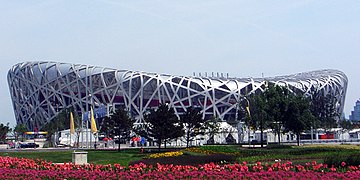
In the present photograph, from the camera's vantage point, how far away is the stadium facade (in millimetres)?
111812

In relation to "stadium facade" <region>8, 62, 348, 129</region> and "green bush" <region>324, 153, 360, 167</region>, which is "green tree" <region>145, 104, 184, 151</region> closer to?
"green bush" <region>324, 153, 360, 167</region>

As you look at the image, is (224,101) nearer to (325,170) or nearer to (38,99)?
(38,99)

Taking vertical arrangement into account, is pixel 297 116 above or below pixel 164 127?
above

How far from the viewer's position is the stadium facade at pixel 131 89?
367 feet

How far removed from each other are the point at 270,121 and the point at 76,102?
7364 centimetres

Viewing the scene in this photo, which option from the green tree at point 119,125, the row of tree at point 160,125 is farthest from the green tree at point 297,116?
the green tree at point 119,125

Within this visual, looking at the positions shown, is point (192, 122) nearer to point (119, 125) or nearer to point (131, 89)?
point (119, 125)

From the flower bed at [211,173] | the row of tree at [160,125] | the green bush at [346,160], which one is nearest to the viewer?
the flower bed at [211,173]

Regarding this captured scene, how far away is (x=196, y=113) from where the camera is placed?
189 ft

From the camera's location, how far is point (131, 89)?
112 meters

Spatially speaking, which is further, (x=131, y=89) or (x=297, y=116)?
(x=131, y=89)

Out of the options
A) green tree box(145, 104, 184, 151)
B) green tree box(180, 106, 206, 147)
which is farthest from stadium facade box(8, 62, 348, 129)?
green tree box(145, 104, 184, 151)

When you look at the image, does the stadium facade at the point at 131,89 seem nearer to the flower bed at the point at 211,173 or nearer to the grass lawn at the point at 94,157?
the grass lawn at the point at 94,157

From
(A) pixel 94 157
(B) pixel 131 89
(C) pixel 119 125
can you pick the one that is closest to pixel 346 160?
(A) pixel 94 157
